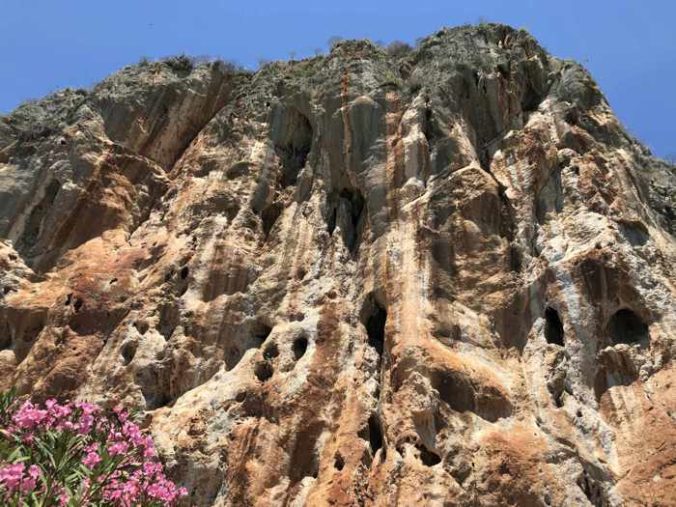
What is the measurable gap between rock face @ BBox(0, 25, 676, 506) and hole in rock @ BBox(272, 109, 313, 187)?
0.06m

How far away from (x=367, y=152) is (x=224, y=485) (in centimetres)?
899

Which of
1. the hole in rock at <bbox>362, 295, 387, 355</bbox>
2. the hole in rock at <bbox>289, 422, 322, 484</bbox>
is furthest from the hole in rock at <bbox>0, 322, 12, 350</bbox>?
the hole in rock at <bbox>362, 295, 387, 355</bbox>

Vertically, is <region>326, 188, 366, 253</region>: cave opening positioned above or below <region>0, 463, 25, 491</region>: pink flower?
above

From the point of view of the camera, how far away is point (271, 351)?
1516cm

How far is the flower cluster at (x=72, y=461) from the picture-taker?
834 cm

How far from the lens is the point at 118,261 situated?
1861cm

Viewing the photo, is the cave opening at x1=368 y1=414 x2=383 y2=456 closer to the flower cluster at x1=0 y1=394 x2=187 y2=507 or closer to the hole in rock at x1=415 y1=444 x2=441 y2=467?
the hole in rock at x1=415 y1=444 x2=441 y2=467

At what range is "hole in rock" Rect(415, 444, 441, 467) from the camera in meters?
12.0

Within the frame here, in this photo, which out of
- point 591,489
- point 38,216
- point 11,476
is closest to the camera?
point 11,476

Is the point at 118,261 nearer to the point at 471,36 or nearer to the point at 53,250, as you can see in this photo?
the point at 53,250

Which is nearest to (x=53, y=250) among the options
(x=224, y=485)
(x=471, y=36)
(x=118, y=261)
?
(x=118, y=261)

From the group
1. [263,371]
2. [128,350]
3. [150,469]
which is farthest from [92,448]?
[128,350]

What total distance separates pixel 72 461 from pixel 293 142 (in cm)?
1352

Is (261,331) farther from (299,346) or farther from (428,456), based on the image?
(428,456)
